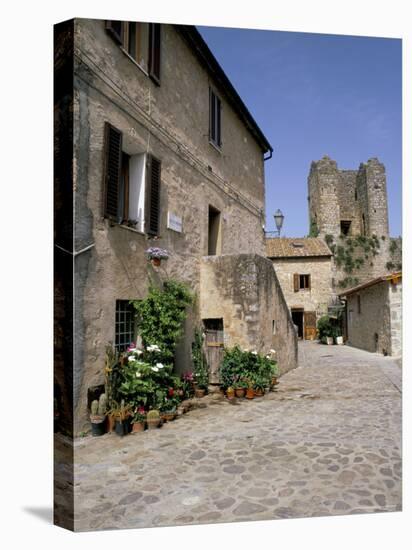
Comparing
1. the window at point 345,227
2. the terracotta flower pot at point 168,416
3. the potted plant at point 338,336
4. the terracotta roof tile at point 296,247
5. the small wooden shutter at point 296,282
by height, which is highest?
the window at point 345,227

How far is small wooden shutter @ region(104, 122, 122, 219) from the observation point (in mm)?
4977

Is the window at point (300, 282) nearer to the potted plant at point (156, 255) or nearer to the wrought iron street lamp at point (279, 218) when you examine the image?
the wrought iron street lamp at point (279, 218)

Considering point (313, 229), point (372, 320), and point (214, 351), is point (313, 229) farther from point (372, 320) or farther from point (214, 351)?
point (214, 351)

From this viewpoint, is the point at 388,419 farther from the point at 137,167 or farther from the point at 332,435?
the point at 137,167

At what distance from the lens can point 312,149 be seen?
561cm

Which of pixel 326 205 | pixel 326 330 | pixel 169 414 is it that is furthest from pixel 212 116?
pixel 326 330

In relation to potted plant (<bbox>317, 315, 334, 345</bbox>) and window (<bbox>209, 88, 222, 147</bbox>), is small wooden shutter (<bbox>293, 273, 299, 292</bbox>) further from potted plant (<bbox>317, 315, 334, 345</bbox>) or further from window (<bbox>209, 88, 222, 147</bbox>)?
window (<bbox>209, 88, 222, 147</bbox>)

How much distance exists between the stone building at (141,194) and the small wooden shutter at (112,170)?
0.01 meters

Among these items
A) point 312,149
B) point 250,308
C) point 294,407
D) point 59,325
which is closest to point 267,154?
point 250,308

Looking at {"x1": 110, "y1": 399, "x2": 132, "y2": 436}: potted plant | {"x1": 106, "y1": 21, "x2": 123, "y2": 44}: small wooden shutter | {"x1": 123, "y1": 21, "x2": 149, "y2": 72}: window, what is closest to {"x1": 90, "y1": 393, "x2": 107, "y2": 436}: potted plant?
{"x1": 110, "y1": 399, "x2": 132, "y2": 436}: potted plant

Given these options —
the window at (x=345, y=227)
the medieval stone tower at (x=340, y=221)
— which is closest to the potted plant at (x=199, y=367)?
the medieval stone tower at (x=340, y=221)

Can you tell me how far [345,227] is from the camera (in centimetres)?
1978

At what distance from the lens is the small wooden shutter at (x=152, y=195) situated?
618 centimetres

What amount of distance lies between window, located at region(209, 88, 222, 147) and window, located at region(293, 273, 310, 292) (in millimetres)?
15014
